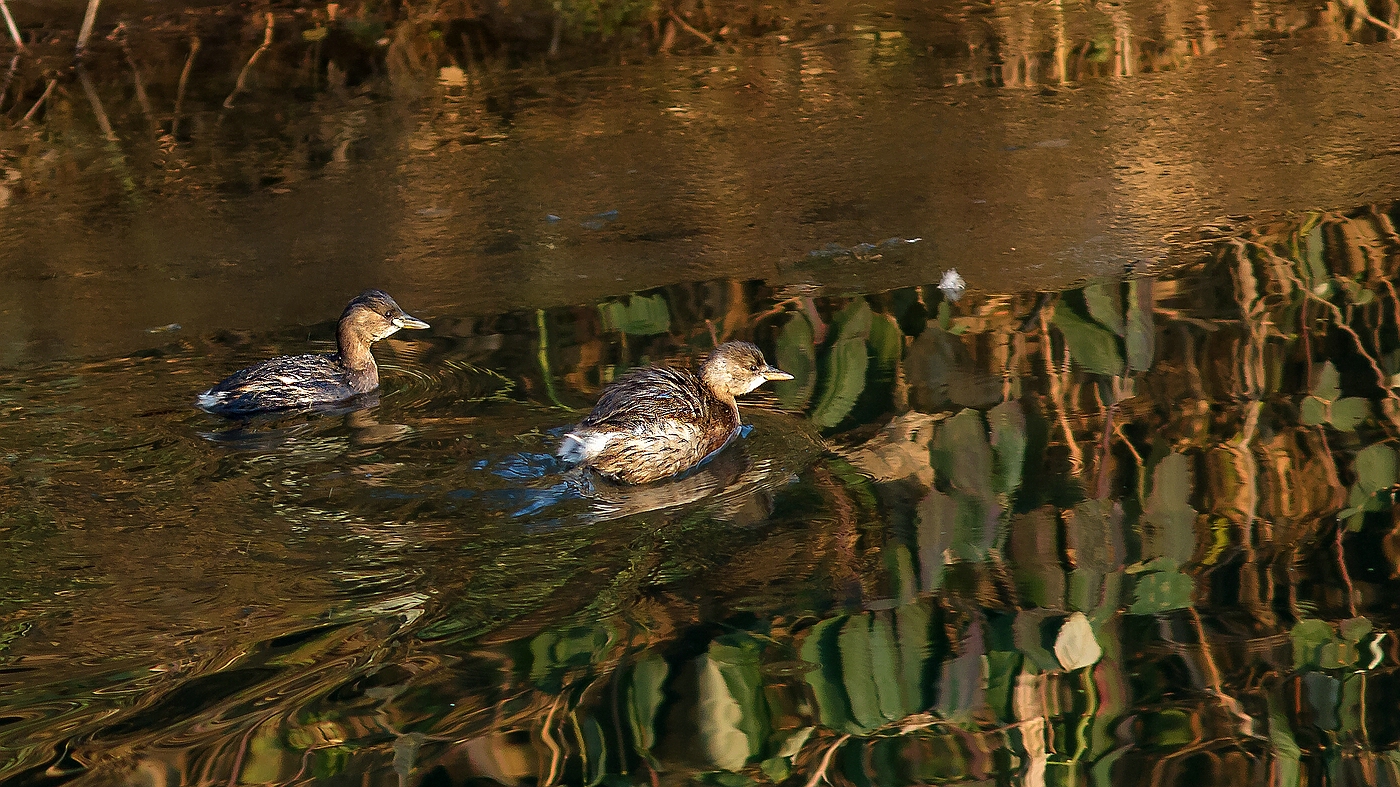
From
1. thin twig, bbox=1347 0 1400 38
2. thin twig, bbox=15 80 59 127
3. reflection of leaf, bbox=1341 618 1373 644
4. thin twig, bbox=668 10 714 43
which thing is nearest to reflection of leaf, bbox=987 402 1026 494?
reflection of leaf, bbox=1341 618 1373 644

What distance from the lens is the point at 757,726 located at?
411 centimetres

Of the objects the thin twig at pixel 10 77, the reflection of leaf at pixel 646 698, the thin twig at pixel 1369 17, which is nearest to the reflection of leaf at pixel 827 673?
the reflection of leaf at pixel 646 698

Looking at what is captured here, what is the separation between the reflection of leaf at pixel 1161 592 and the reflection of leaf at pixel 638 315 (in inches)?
112

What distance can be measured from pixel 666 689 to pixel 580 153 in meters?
5.37

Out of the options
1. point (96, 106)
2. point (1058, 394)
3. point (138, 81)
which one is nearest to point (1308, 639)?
point (1058, 394)

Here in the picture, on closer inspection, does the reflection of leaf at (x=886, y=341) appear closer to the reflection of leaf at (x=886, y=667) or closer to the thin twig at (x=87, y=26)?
the reflection of leaf at (x=886, y=667)

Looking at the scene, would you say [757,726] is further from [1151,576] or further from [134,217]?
[134,217]

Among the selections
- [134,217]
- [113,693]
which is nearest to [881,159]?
[134,217]

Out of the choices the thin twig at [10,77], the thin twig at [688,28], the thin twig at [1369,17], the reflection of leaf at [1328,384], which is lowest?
the reflection of leaf at [1328,384]

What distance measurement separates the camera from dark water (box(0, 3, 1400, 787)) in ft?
13.5

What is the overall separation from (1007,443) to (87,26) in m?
8.14

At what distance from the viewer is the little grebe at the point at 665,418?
5.56 metres

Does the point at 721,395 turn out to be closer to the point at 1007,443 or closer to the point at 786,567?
the point at 1007,443

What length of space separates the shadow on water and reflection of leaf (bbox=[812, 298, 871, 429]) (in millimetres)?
21
